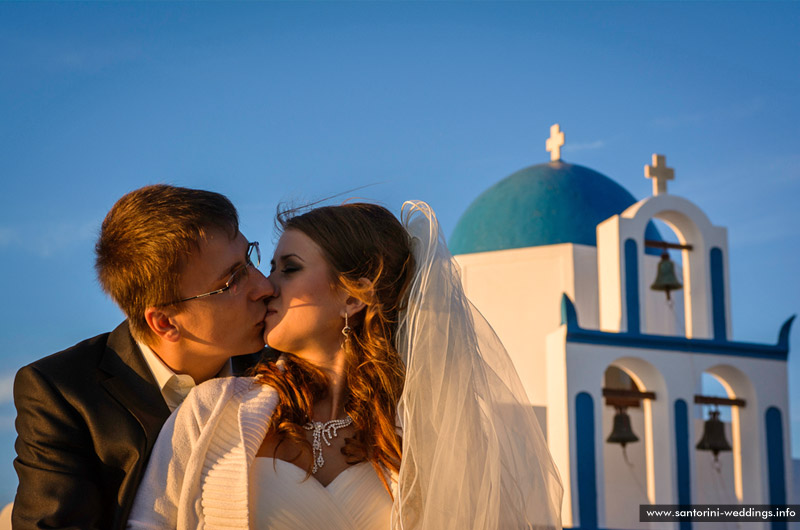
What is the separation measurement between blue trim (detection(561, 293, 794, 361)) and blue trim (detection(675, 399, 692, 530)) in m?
0.70

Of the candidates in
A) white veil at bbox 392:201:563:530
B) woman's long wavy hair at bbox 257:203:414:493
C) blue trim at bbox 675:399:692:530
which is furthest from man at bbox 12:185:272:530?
blue trim at bbox 675:399:692:530

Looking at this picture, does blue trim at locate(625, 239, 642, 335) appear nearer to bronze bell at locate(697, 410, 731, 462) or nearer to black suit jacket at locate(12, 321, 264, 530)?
bronze bell at locate(697, 410, 731, 462)

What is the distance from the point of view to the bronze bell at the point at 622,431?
34.6 ft

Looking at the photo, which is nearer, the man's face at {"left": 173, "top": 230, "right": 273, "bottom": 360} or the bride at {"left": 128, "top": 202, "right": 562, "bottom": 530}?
the bride at {"left": 128, "top": 202, "right": 562, "bottom": 530}

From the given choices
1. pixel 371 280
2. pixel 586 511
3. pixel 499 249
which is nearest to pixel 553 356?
pixel 586 511

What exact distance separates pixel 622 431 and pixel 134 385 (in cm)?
817

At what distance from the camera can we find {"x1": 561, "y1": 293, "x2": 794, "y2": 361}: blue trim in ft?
33.3

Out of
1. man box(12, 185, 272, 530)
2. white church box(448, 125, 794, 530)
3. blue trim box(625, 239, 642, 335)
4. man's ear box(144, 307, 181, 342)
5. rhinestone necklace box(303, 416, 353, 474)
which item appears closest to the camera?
man box(12, 185, 272, 530)

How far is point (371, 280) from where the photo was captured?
11.6 ft

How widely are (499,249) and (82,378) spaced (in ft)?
32.9

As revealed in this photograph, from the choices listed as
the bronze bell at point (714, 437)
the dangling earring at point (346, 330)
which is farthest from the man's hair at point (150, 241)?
the bronze bell at point (714, 437)

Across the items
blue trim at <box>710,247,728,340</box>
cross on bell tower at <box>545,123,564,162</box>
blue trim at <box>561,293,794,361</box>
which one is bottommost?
blue trim at <box>561,293,794,361</box>

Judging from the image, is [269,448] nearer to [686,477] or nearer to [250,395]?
[250,395]

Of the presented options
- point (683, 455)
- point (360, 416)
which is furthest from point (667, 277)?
point (360, 416)
